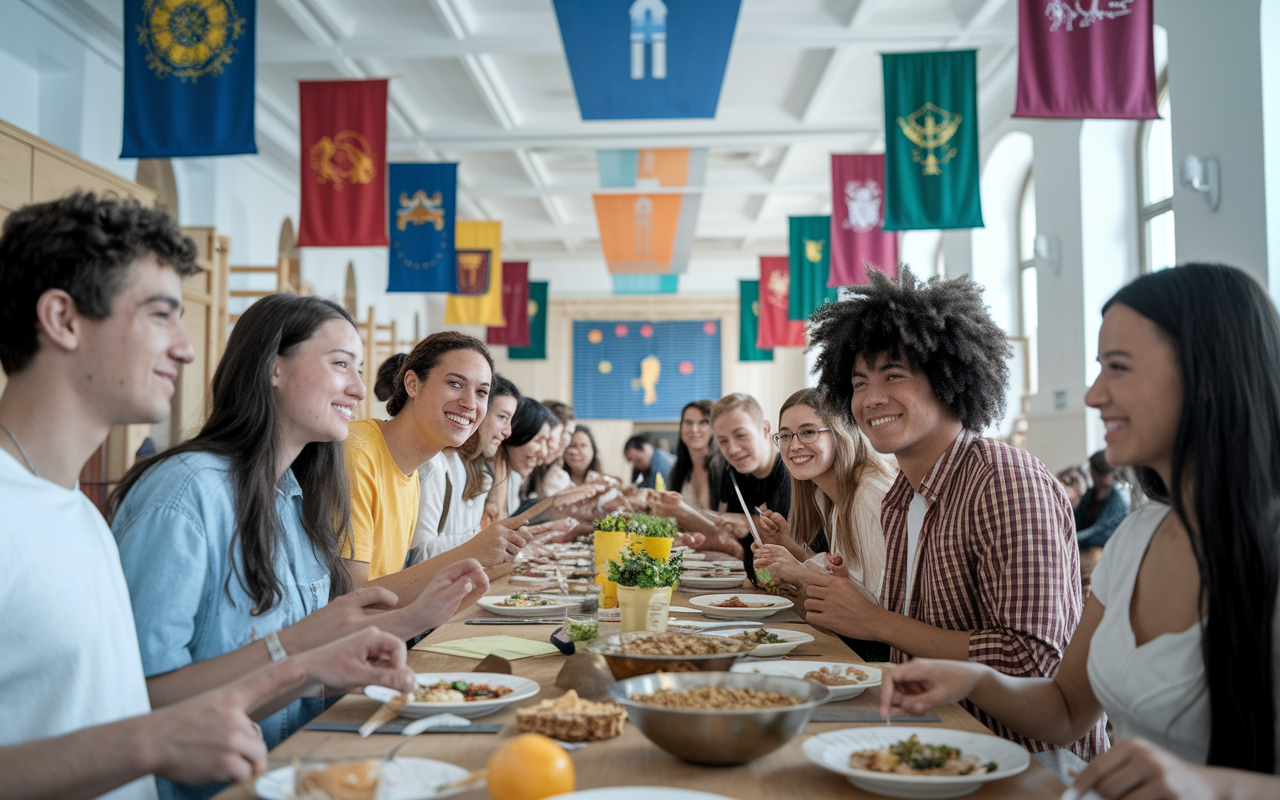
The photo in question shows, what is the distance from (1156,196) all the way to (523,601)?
295 inches

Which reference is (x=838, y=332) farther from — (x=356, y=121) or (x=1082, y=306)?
(x=1082, y=306)

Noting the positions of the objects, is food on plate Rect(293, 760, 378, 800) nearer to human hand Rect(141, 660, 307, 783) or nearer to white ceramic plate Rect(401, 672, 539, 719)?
human hand Rect(141, 660, 307, 783)

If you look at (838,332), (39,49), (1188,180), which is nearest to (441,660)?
(838,332)

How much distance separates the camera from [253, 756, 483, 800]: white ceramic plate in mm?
1058

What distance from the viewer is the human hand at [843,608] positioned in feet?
6.52

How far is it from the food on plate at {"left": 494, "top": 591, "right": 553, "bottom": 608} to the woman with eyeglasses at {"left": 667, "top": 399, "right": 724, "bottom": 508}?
3533 millimetres

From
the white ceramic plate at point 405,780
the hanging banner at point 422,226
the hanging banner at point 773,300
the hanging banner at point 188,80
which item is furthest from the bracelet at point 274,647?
the hanging banner at point 773,300

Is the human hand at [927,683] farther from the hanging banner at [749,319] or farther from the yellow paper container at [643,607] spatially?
the hanging banner at [749,319]

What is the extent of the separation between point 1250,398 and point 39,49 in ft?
27.2

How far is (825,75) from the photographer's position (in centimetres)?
970

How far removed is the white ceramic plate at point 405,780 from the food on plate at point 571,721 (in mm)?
161

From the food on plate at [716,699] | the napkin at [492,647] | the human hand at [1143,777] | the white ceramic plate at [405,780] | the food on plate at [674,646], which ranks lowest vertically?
the napkin at [492,647]

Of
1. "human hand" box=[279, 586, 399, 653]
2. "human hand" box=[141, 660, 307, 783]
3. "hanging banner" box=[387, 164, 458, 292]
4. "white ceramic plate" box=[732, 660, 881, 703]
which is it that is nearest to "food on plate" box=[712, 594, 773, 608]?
"white ceramic plate" box=[732, 660, 881, 703]

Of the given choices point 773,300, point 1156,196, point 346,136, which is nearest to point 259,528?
point 346,136
